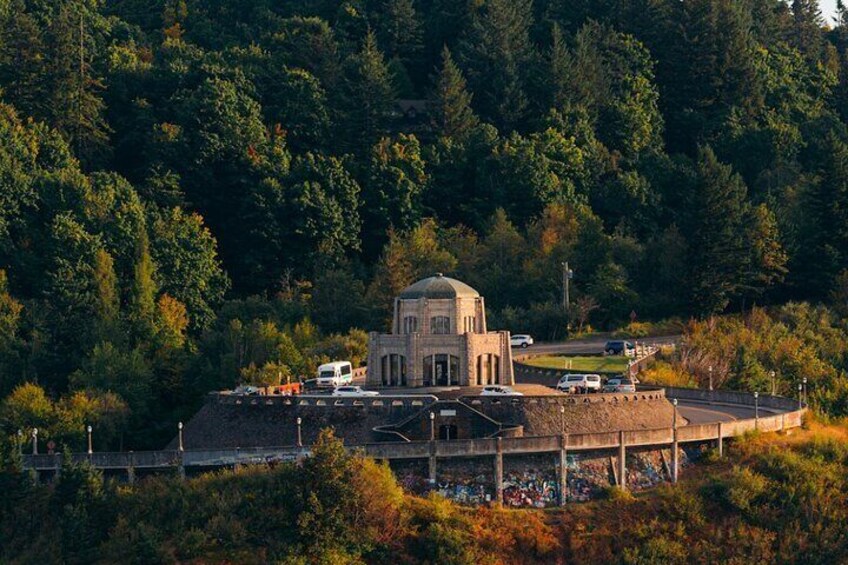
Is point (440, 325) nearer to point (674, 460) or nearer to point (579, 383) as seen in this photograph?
point (579, 383)

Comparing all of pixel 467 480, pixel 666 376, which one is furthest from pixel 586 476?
pixel 666 376

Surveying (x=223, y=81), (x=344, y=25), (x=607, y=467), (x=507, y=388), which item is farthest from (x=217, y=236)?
(x=607, y=467)

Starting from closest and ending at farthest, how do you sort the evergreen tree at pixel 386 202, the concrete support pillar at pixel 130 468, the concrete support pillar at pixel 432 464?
the concrete support pillar at pixel 432 464 → the concrete support pillar at pixel 130 468 → the evergreen tree at pixel 386 202

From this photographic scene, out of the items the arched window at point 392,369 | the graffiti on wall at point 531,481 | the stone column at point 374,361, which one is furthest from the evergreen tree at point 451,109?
the graffiti on wall at point 531,481

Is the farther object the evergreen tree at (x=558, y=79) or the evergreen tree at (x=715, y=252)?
the evergreen tree at (x=558, y=79)

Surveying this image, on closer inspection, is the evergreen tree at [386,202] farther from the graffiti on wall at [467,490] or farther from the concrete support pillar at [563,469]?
the graffiti on wall at [467,490]

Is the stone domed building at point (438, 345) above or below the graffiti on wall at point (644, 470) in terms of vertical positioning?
above

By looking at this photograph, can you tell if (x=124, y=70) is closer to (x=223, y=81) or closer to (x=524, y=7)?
(x=223, y=81)
